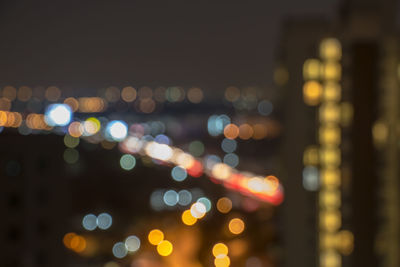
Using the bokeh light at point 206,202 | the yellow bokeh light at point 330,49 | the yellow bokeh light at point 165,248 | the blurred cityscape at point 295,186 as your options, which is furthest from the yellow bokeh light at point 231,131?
the yellow bokeh light at point 330,49

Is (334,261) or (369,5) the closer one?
(369,5)

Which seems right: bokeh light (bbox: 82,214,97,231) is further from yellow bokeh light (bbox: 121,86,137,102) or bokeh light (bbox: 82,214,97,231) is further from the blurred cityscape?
yellow bokeh light (bbox: 121,86,137,102)

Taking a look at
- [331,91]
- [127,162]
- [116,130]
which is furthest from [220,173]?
[331,91]

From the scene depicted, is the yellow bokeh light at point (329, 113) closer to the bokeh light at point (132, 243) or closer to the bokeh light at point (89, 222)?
the bokeh light at point (132, 243)

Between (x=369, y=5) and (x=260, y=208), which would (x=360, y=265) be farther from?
(x=260, y=208)

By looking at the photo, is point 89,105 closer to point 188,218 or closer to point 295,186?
point 188,218

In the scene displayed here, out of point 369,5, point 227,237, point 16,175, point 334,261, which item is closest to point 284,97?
point 369,5
